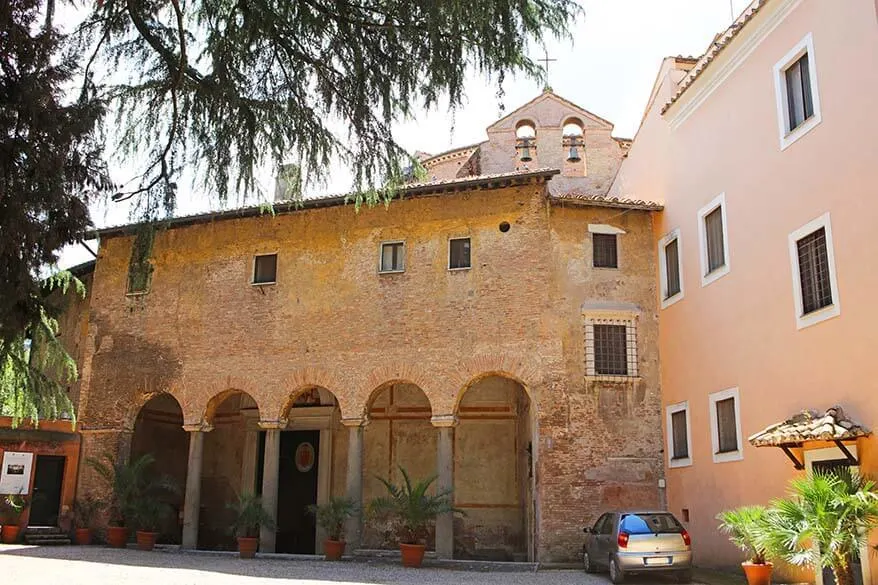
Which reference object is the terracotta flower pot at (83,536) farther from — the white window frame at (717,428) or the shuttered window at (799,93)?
the shuttered window at (799,93)

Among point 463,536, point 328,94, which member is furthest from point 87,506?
point 328,94

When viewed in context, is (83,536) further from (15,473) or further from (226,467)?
(226,467)

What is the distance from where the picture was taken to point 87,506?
62.5 feet

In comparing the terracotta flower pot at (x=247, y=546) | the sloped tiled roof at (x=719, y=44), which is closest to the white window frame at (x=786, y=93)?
the sloped tiled roof at (x=719, y=44)

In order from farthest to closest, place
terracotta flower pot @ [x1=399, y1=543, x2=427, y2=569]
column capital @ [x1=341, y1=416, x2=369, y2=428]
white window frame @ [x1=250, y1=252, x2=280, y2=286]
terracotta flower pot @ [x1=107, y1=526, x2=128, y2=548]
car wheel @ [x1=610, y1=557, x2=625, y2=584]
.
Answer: white window frame @ [x1=250, y1=252, x2=280, y2=286]
terracotta flower pot @ [x1=107, y1=526, x2=128, y2=548]
column capital @ [x1=341, y1=416, x2=369, y2=428]
terracotta flower pot @ [x1=399, y1=543, x2=427, y2=569]
car wheel @ [x1=610, y1=557, x2=625, y2=584]

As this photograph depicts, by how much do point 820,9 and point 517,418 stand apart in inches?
439

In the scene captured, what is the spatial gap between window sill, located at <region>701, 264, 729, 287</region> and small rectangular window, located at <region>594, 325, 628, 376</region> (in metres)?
2.31

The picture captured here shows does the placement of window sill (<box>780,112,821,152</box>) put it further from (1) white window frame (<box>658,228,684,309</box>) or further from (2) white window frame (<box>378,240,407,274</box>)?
(2) white window frame (<box>378,240,407,274</box>)

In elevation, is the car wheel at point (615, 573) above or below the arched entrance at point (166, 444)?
below

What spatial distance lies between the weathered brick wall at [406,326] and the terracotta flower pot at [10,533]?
1.80 m

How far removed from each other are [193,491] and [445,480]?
20.0ft

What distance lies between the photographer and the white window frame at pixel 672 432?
15.4m

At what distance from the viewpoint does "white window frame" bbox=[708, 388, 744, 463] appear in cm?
1369

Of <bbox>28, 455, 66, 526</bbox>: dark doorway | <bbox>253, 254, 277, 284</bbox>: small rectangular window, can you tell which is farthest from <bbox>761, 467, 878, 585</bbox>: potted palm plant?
<bbox>28, 455, 66, 526</bbox>: dark doorway
